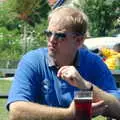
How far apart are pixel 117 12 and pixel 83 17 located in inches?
967

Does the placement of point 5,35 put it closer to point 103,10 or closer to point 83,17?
point 103,10

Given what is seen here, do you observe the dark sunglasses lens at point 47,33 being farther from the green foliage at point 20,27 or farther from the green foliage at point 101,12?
the green foliage at point 101,12

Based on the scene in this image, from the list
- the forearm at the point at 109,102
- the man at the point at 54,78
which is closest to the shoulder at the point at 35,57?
the man at the point at 54,78

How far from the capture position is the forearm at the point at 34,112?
3.44 metres

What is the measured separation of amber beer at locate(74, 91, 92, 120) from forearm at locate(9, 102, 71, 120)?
0.31m

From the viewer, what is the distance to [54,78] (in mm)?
3707

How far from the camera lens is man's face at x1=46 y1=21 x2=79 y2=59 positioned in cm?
358

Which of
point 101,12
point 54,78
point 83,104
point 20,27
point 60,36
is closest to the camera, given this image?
point 83,104

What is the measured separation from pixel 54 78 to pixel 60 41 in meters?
0.26

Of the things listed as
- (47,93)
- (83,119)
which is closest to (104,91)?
(47,93)

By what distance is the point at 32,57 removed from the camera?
12.5ft

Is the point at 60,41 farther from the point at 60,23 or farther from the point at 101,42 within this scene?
the point at 101,42

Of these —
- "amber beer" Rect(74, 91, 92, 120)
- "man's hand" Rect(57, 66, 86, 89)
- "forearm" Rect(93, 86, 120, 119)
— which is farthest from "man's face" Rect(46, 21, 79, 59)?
"amber beer" Rect(74, 91, 92, 120)

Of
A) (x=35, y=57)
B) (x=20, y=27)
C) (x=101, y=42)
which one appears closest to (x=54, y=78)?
(x=35, y=57)
